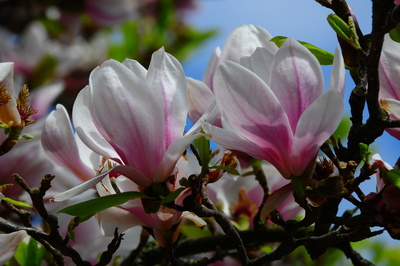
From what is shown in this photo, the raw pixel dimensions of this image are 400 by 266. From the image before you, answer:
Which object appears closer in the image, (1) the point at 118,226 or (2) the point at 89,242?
(1) the point at 118,226

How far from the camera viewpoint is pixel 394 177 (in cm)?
65

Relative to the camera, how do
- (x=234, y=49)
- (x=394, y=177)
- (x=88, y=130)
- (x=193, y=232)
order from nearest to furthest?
(x=394, y=177) → (x=88, y=130) → (x=234, y=49) → (x=193, y=232)

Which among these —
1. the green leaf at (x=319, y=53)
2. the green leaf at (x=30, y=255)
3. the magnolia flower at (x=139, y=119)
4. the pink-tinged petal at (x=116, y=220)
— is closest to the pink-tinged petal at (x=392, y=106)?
the green leaf at (x=319, y=53)

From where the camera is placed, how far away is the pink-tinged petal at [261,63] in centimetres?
73

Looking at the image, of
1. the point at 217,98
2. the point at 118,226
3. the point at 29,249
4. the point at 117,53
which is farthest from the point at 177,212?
the point at 117,53

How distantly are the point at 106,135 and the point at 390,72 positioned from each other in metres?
0.34

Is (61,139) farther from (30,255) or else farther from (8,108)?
(30,255)

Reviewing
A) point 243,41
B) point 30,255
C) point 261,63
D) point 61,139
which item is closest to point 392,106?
point 261,63

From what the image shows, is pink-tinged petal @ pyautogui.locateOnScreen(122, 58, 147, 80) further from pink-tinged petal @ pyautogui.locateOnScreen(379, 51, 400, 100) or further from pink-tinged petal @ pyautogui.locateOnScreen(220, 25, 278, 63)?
pink-tinged petal @ pyautogui.locateOnScreen(379, 51, 400, 100)

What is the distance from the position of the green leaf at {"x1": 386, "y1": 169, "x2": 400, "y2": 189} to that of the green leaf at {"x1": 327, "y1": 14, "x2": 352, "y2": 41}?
0.18 meters

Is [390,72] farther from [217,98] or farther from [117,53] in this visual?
[117,53]

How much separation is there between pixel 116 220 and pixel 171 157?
0.14 meters

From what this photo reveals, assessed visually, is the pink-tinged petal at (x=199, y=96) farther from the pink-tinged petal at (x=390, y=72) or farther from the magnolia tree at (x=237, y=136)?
the pink-tinged petal at (x=390, y=72)

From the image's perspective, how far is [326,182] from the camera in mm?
653
